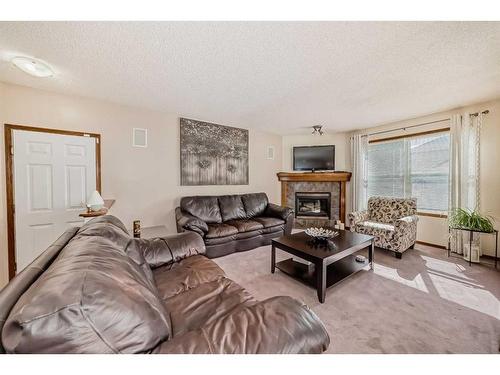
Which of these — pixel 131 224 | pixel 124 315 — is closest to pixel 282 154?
pixel 131 224

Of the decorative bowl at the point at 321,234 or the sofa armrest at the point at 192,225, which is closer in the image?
the decorative bowl at the point at 321,234

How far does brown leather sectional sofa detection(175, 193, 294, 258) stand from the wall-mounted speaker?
108cm

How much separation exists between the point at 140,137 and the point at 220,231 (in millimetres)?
1940

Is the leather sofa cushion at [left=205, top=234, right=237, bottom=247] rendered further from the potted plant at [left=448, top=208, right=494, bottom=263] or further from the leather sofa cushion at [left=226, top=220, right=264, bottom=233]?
the potted plant at [left=448, top=208, right=494, bottom=263]

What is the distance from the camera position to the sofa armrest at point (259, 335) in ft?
2.34

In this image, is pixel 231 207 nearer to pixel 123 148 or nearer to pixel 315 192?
pixel 123 148

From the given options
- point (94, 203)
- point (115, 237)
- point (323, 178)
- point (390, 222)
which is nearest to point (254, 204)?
point (323, 178)

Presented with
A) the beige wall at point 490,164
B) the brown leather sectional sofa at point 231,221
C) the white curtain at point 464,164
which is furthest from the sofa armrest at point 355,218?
the beige wall at point 490,164

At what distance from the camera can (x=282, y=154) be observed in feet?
16.4

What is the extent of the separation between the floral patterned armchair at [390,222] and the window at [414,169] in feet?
1.66

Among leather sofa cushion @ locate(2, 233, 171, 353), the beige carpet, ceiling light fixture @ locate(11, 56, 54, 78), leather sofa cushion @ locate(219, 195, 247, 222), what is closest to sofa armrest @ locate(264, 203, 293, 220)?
leather sofa cushion @ locate(219, 195, 247, 222)

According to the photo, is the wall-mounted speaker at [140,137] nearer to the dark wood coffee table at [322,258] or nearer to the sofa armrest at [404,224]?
the dark wood coffee table at [322,258]

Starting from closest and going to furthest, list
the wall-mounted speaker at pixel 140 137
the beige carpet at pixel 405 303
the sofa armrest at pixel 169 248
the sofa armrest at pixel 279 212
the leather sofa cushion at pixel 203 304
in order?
the leather sofa cushion at pixel 203 304 < the beige carpet at pixel 405 303 < the sofa armrest at pixel 169 248 < the wall-mounted speaker at pixel 140 137 < the sofa armrest at pixel 279 212

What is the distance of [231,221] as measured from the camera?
345 centimetres
